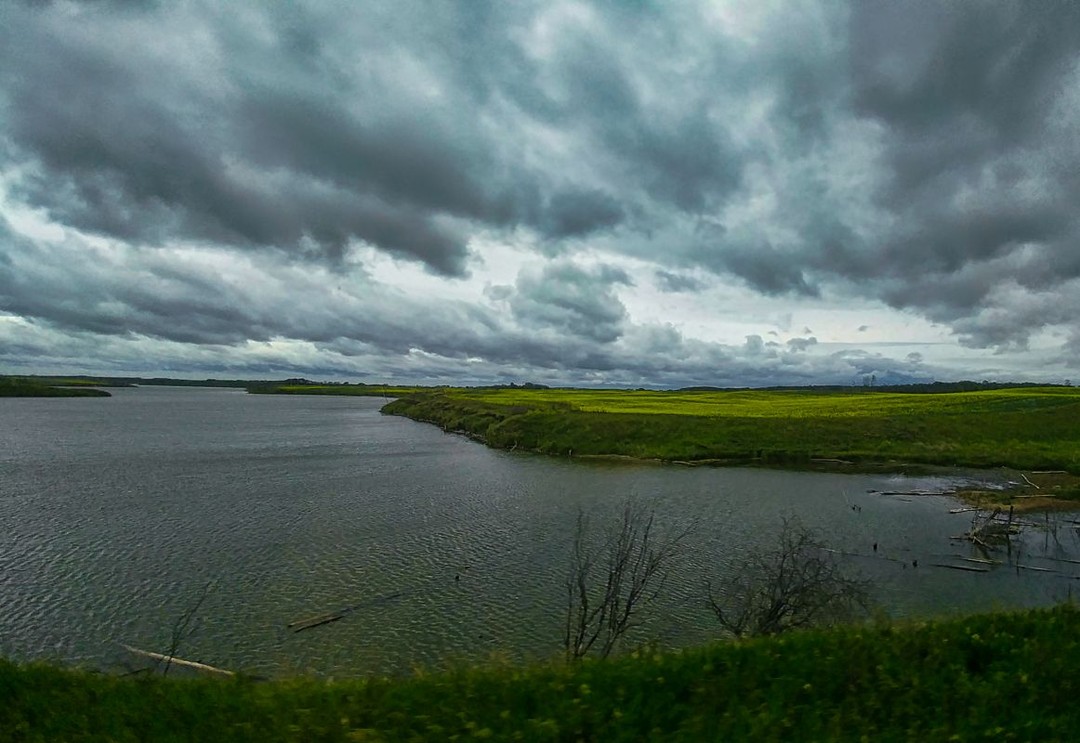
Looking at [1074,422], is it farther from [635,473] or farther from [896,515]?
[635,473]

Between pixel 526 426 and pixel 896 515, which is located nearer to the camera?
pixel 896 515

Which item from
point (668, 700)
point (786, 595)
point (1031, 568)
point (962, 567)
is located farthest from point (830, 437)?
point (668, 700)

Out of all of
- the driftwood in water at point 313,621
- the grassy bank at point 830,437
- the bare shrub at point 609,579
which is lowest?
A: the driftwood in water at point 313,621

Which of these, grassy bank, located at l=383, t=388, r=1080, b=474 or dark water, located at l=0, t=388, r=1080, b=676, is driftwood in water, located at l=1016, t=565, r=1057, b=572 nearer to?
dark water, located at l=0, t=388, r=1080, b=676

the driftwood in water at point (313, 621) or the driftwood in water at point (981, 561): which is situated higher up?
the driftwood in water at point (981, 561)

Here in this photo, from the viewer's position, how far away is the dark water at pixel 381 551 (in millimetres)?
16766

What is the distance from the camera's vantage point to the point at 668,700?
25.1 feet

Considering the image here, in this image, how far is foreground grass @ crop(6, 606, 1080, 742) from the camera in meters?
6.94

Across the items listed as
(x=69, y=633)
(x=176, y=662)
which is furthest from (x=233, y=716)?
(x=69, y=633)

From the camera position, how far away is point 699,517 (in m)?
29.6

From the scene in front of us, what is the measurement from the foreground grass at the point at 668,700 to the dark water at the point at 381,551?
704 cm

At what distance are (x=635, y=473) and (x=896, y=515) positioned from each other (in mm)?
16646

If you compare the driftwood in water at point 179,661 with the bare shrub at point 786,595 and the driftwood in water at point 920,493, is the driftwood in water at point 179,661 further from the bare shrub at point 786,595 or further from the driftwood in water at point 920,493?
the driftwood in water at point 920,493

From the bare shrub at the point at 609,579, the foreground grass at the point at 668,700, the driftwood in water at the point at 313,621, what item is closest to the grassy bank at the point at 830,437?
the bare shrub at the point at 609,579
